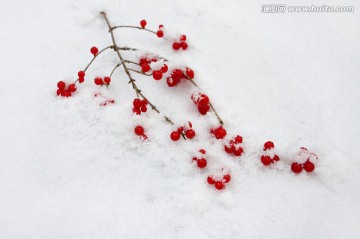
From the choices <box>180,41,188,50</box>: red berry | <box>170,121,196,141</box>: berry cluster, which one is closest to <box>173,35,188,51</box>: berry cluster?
<box>180,41,188,50</box>: red berry

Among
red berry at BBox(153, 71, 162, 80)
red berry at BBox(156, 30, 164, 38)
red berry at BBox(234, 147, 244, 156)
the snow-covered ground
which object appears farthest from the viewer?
red berry at BBox(156, 30, 164, 38)

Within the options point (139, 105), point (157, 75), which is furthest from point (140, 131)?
point (157, 75)

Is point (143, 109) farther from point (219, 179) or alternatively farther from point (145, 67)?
point (219, 179)

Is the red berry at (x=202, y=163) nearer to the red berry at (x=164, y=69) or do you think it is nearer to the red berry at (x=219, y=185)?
the red berry at (x=219, y=185)

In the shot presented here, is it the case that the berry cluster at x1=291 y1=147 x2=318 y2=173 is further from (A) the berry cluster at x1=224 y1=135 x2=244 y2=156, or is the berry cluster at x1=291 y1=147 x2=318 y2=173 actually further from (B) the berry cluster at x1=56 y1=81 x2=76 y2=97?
(B) the berry cluster at x1=56 y1=81 x2=76 y2=97

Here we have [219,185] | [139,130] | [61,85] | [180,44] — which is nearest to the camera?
[219,185]

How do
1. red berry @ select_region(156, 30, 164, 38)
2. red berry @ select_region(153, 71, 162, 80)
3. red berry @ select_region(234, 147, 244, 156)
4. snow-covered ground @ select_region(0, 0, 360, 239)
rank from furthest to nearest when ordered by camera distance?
1. red berry @ select_region(156, 30, 164, 38)
2. red berry @ select_region(153, 71, 162, 80)
3. red berry @ select_region(234, 147, 244, 156)
4. snow-covered ground @ select_region(0, 0, 360, 239)
